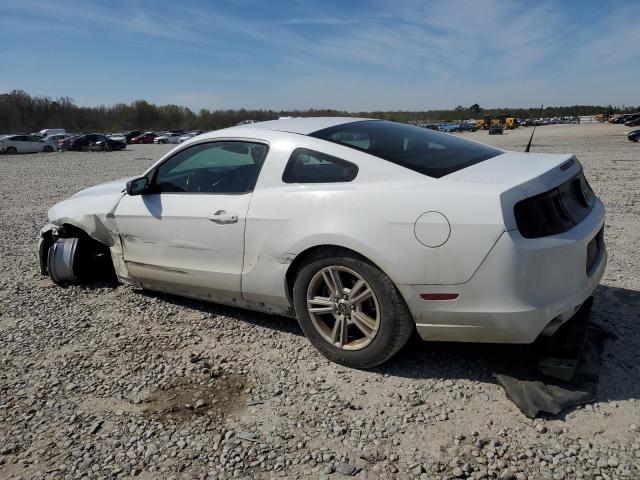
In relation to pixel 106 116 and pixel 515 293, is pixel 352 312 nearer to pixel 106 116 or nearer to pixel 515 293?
pixel 515 293

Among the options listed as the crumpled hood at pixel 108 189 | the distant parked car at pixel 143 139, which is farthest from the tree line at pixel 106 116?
the crumpled hood at pixel 108 189

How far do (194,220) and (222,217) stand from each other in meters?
0.29

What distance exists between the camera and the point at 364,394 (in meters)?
2.92

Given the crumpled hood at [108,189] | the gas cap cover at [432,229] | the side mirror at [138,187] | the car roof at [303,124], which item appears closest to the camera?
the gas cap cover at [432,229]

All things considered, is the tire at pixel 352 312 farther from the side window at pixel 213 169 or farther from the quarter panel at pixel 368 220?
the side window at pixel 213 169

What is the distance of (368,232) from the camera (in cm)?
287

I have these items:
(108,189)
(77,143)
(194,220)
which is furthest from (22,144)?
(194,220)

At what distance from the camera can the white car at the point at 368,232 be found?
2617mm

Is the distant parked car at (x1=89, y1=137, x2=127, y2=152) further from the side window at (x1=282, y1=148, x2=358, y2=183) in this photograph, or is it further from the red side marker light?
the red side marker light

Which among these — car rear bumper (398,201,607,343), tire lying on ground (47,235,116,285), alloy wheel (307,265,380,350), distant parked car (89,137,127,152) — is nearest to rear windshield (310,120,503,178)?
car rear bumper (398,201,607,343)

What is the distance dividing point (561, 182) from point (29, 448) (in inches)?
127

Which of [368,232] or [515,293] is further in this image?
[368,232]

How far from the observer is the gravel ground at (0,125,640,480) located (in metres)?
2.37

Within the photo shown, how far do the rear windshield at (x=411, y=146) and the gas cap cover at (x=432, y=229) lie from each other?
328 millimetres
